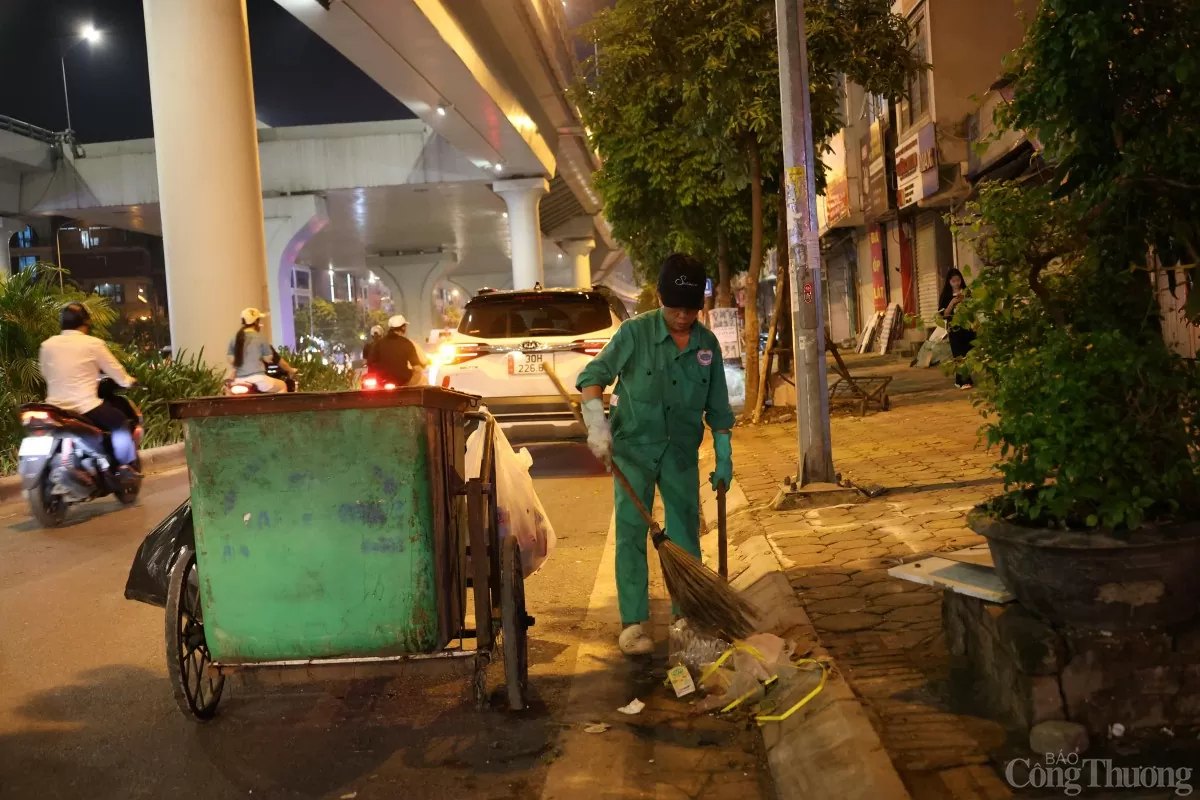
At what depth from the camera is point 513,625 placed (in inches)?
153

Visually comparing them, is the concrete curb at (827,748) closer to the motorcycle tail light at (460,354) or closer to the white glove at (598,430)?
the white glove at (598,430)

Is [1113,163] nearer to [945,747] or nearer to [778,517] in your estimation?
[945,747]

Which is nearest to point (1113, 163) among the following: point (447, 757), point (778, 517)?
point (447, 757)

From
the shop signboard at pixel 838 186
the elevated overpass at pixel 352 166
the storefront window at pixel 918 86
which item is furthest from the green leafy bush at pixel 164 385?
the shop signboard at pixel 838 186

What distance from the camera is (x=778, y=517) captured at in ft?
23.9

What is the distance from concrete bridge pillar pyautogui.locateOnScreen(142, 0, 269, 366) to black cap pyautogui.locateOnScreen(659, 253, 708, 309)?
1069cm

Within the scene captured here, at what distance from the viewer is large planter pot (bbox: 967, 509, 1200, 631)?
10.2ft

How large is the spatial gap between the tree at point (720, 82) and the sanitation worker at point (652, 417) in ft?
24.2

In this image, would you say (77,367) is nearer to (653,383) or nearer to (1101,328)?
(653,383)

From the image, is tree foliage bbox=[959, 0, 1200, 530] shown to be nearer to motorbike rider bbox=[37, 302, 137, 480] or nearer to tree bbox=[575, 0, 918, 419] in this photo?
motorbike rider bbox=[37, 302, 137, 480]

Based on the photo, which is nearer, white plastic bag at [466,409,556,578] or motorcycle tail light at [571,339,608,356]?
white plastic bag at [466,409,556,578]

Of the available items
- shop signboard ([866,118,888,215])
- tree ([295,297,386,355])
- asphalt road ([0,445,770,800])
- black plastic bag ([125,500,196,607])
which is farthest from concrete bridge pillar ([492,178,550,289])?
tree ([295,297,386,355])

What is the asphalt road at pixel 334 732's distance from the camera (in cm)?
346

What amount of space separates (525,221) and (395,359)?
20.7m
